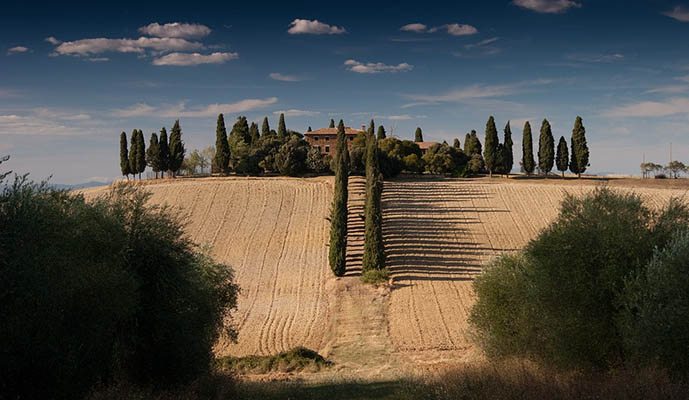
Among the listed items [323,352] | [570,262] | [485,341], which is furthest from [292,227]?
[570,262]

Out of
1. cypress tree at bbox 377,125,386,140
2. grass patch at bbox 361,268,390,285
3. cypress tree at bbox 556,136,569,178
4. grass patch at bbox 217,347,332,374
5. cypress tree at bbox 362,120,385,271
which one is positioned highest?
cypress tree at bbox 377,125,386,140

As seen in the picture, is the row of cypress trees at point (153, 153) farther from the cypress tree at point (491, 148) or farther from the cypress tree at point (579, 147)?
the cypress tree at point (579, 147)

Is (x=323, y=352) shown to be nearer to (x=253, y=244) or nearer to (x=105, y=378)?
(x=105, y=378)

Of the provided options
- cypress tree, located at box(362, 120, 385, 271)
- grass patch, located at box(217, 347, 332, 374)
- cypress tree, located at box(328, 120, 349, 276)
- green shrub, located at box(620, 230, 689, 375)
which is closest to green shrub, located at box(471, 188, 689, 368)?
green shrub, located at box(620, 230, 689, 375)

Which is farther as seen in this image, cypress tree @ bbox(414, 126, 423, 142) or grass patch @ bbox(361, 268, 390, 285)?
cypress tree @ bbox(414, 126, 423, 142)

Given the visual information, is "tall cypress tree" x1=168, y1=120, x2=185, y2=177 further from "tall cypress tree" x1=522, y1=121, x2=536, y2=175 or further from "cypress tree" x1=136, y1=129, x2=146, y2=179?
"tall cypress tree" x1=522, y1=121, x2=536, y2=175

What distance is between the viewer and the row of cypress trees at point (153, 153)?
80562mm

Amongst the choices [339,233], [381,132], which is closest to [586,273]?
[339,233]

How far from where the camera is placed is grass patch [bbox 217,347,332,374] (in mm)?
24047

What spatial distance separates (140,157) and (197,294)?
67.1 meters

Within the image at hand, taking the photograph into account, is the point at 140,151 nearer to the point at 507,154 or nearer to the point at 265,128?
the point at 265,128

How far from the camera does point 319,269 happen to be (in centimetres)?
4278

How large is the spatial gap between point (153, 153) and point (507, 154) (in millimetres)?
53895

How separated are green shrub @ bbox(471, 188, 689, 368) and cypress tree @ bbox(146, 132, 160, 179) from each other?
227 ft
